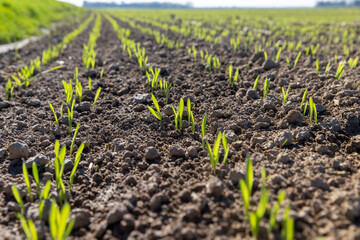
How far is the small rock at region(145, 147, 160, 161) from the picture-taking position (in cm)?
180

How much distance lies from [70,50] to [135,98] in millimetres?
3667

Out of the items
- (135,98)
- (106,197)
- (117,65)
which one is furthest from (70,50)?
(106,197)

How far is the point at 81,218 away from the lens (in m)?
1.30

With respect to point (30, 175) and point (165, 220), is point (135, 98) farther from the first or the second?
point (165, 220)

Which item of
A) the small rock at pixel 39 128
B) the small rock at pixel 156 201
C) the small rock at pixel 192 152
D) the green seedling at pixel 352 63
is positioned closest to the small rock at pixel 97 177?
the small rock at pixel 156 201

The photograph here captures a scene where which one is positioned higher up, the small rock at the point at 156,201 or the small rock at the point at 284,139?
the small rock at the point at 284,139

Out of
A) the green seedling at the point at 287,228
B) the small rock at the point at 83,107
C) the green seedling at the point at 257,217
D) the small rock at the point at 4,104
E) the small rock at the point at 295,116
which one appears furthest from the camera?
the small rock at the point at 4,104

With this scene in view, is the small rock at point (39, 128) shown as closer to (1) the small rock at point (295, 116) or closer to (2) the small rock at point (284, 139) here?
(2) the small rock at point (284, 139)

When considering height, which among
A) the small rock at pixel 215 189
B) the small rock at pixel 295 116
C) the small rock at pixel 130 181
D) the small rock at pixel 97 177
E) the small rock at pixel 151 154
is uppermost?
the small rock at pixel 295 116

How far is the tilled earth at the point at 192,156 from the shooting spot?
1.22 m

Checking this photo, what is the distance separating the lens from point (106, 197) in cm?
150

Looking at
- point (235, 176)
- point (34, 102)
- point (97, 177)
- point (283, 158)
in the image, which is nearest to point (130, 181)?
point (97, 177)

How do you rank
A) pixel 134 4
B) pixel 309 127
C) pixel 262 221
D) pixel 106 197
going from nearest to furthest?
pixel 262 221
pixel 106 197
pixel 309 127
pixel 134 4

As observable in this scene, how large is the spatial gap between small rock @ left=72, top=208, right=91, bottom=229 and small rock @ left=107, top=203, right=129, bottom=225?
0.12 meters
